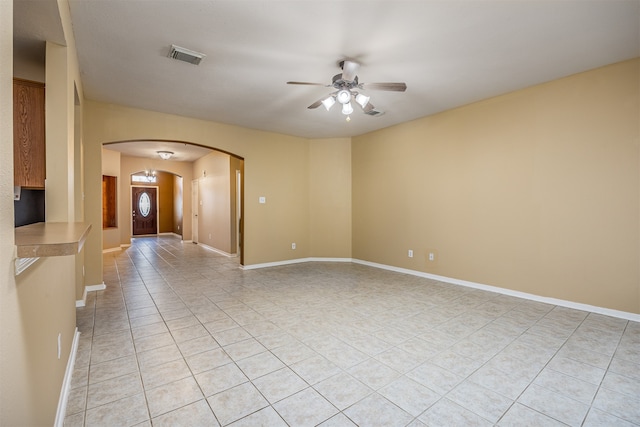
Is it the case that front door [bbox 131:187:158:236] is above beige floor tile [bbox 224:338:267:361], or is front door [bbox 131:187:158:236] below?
above

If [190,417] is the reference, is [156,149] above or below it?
above

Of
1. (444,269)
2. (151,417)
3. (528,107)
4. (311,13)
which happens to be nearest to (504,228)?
(444,269)

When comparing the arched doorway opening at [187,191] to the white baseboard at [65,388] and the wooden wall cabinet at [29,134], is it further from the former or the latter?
the wooden wall cabinet at [29,134]

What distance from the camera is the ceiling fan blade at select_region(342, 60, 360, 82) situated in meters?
3.06

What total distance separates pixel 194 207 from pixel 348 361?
9054mm

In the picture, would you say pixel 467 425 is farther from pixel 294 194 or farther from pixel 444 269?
pixel 294 194

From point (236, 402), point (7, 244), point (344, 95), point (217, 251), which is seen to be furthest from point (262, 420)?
point (217, 251)

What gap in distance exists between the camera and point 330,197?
22.3 feet

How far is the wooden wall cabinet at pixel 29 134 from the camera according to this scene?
2010 mm

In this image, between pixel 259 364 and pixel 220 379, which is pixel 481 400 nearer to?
pixel 259 364

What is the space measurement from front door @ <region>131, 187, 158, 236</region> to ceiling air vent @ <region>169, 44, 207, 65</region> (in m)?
10.7

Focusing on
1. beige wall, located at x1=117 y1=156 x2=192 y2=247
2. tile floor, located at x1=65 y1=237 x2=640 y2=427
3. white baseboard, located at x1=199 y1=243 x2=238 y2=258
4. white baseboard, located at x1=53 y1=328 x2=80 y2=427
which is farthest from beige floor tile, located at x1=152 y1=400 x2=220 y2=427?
beige wall, located at x1=117 y1=156 x2=192 y2=247

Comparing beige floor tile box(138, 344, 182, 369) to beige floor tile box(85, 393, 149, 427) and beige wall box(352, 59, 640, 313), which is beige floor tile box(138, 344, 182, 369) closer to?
beige floor tile box(85, 393, 149, 427)

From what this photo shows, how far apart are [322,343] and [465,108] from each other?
4.08 metres
